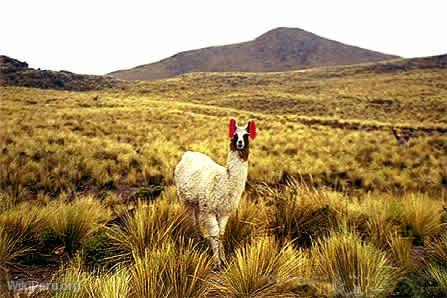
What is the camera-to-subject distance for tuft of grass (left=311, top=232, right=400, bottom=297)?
341cm

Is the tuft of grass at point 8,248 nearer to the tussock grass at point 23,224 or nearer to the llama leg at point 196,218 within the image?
the tussock grass at point 23,224

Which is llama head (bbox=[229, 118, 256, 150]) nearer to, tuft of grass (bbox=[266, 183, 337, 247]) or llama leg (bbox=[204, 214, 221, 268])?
llama leg (bbox=[204, 214, 221, 268])

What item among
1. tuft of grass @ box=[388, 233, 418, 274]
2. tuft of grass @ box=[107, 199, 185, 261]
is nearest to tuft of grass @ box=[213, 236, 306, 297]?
tuft of grass @ box=[107, 199, 185, 261]

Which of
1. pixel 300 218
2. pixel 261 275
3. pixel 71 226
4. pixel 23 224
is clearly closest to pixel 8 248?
pixel 23 224

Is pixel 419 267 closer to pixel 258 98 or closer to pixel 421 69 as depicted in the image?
pixel 258 98

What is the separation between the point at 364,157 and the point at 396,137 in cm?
592

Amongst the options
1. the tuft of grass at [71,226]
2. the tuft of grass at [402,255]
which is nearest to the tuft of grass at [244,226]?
the tuft of grass at [402,255]

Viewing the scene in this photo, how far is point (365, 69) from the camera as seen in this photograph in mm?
74938

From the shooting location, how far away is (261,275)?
3557mm

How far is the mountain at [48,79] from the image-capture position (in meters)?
56.3

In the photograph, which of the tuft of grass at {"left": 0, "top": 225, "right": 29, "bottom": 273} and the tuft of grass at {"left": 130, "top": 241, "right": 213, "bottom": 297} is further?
the tuft of grass at {"left": 0, "top": 225, "right": 29, "bottom": 273}

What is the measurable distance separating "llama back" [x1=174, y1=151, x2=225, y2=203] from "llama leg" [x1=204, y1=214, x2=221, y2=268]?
0.87 feet

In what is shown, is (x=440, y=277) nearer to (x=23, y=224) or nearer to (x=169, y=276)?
(x=169, y=276)

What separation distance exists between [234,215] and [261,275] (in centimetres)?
155
